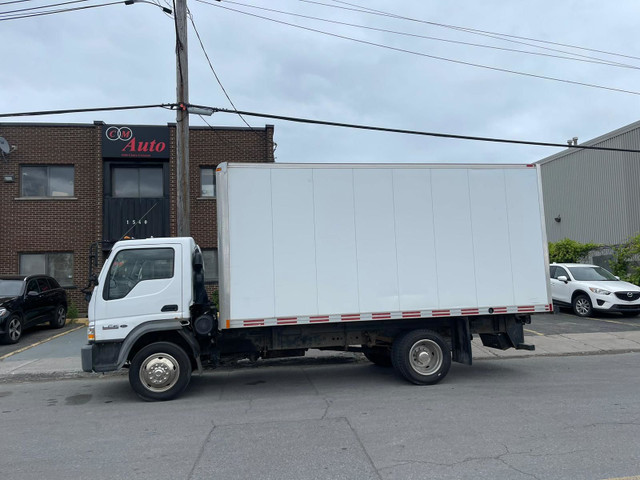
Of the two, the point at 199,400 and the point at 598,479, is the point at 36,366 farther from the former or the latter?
the point at 598,479

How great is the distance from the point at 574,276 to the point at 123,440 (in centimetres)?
1416

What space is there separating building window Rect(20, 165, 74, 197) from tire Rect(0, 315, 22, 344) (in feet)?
19.0

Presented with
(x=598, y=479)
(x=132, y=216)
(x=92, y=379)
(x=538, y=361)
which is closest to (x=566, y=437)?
(x=598, y=479)

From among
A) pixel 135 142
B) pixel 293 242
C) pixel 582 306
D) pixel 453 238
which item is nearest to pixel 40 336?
pixel 135 142

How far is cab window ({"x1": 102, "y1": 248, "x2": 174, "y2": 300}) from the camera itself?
6.87 metres

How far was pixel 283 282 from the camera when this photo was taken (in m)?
7.04

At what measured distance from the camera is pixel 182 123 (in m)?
10.1

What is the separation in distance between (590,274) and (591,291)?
1.16 m

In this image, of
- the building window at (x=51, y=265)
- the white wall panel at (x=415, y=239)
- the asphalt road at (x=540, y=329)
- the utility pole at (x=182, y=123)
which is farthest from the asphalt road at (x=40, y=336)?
the white wall panel at (x=415, y=239)

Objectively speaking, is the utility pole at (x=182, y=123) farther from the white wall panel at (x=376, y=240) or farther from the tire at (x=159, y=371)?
the white wall panel at (x=376, y=240)

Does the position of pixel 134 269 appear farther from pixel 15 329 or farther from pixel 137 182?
pixel 137 182

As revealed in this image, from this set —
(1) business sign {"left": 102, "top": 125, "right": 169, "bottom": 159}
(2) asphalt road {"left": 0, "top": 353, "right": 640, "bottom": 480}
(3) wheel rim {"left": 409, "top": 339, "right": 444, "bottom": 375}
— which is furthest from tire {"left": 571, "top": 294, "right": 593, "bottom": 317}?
(1) business sign {"left": 102, "top": 125, "right": 169, "bottom": 159}

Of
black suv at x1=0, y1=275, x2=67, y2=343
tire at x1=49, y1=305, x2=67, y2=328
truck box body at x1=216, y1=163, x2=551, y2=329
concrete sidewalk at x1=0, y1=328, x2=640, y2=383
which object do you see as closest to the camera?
truck box body at x1=216, y1=163, x2=551, y2=329

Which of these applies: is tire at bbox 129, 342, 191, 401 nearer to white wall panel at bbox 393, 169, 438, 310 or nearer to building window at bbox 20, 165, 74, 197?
white wall panel at bbox 393, 169, 438, 310
